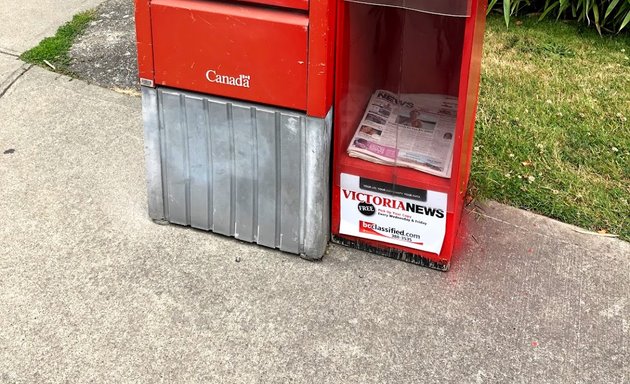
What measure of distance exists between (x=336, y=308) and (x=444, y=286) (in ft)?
1.42

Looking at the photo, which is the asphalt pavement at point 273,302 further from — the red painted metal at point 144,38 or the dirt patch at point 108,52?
the dirt patch at point 108,52

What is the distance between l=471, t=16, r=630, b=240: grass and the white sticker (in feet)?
2.03

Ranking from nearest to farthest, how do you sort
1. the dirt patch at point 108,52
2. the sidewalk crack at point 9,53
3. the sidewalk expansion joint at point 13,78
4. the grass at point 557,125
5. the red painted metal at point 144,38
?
1. the red painted metal at point 144,38
2. the grass at point 557,125
3. the sidewalk expansion joint at point 13,78
4. the dirt patch at point 108,52
5. the sidewalk crack at point 9,53

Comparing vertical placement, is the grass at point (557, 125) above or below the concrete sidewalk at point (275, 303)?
above

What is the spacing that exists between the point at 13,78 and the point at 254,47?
2.17 m

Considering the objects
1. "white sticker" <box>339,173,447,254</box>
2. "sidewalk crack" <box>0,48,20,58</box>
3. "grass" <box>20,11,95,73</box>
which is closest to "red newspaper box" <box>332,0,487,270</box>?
"white sticker" <box>339,173,447,254</box>

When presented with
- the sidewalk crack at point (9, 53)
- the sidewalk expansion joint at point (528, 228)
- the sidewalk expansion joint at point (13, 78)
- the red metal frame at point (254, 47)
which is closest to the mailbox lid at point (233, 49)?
the red metal frame at point (254, 47)

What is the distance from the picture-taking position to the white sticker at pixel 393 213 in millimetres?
2766

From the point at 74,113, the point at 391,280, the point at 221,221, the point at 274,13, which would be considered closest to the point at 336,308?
the point at 391,280

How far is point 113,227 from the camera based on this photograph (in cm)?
305

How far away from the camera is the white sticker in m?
2.77

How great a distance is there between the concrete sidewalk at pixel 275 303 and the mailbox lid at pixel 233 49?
665mm

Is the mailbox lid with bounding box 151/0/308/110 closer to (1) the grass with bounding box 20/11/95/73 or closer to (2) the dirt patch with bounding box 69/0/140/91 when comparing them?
(2) the dirt patch with bounding box 69/0/140/91

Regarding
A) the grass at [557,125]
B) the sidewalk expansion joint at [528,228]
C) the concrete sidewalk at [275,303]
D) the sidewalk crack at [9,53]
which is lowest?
the concrete sidewalk at [275,303]
